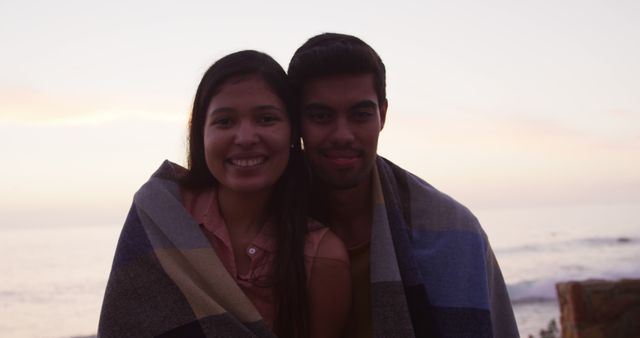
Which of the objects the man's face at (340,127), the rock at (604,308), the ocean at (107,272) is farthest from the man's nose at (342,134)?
the ocean at (107,272)

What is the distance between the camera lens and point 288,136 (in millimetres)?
2564

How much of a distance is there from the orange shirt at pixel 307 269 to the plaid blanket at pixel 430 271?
0.13m

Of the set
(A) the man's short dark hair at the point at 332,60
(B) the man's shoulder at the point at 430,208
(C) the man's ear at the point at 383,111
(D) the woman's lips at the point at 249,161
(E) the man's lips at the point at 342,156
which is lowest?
(B) the man's shoulder at the point at 430,208

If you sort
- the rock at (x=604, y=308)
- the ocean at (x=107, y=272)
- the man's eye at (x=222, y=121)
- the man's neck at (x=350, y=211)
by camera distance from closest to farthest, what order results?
1. the man's eye at (x=222, y=121)
2. the man's neck at (x=350, y=211)
3. the rock at (x=604, y=308)
4. the ocean at (x=107, y=272)

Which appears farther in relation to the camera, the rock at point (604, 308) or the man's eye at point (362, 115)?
the rock at point (604, 308)

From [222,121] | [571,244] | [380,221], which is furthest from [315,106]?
[571,244]

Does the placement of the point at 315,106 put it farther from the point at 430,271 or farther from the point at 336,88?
the point at 430,271

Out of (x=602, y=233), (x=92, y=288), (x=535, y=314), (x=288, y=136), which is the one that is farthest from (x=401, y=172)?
(x=602, y=233)

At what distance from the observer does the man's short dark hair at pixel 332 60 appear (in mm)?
2809

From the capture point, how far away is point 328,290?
256 cm

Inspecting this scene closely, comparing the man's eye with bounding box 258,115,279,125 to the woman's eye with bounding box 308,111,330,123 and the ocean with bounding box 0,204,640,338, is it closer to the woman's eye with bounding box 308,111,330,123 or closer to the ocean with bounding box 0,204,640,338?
the woman's eye with bounding box 308,111,330,123

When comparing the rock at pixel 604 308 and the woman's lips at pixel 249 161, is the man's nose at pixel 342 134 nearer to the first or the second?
the woman's lips at pixel 249 161

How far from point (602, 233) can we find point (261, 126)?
106 ft

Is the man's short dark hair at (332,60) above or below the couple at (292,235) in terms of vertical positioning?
above
